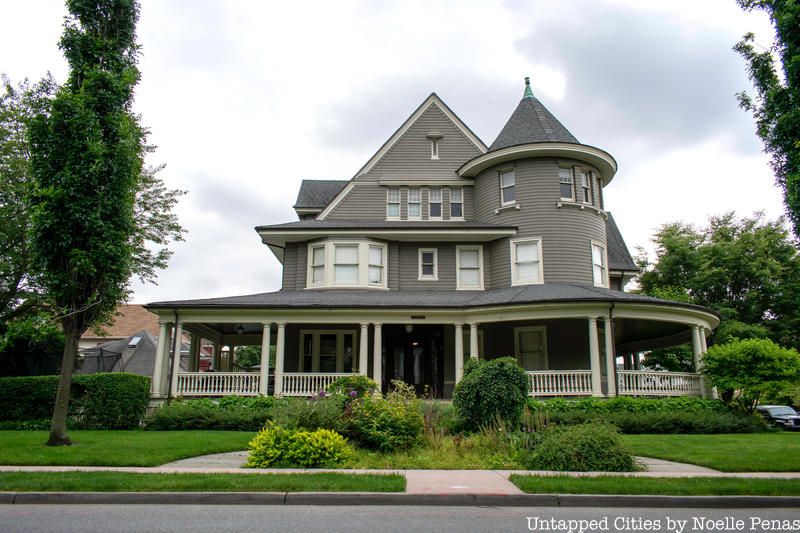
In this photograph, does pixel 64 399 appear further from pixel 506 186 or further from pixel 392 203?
pixel 506 186

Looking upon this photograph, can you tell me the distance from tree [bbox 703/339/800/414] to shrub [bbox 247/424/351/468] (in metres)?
12.6

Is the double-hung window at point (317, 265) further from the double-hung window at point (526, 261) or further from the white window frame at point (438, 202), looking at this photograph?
the double-hung window at point (526, 261)

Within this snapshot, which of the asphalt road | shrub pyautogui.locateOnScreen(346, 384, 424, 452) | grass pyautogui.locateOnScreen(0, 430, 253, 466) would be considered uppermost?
shrub pyautogui.locateOnScreen(346, 384, 424, 452)

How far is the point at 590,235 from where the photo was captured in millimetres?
22328

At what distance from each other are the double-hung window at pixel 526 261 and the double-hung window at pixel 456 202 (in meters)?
3.21

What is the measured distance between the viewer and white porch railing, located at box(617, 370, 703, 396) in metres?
18.5

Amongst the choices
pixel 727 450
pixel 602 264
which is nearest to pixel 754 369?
pixel 727 450

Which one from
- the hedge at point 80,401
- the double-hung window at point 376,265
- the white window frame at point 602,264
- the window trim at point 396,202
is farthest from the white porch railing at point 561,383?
the hedge at point 80,401

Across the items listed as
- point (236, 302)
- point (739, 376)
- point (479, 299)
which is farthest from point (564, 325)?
point (236, 302)

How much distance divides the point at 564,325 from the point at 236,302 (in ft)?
38.1

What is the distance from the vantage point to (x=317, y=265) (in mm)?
22891

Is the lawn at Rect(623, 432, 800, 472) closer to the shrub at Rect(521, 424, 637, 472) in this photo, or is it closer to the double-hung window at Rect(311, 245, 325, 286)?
the shrub at Rect(521, 424, 637, 472)

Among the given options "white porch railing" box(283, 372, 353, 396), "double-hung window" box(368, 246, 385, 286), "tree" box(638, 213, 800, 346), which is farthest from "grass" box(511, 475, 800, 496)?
"tree" box(638, 213, 800, 346)

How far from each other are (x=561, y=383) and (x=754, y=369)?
539 centimetres
